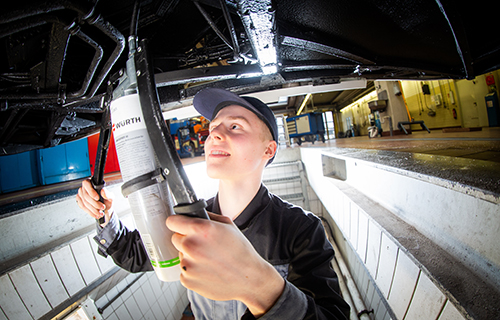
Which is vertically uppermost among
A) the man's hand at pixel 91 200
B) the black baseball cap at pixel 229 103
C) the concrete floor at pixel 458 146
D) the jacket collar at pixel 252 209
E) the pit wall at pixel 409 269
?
the black baseball cap at pixel 229 103

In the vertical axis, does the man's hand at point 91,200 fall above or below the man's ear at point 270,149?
below

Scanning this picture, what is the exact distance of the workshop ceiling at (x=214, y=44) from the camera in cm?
100

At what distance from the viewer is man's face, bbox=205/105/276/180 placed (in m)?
0.98

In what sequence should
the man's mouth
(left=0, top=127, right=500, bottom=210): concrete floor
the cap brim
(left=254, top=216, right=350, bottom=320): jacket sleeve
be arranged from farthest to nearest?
(left=0, top=127, right=500, bottom=210): concrete floor
the cap brim
the man's mouth
(left=254, top=216, right=350, bottom=320): jacket sleeve

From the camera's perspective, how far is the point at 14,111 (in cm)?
151

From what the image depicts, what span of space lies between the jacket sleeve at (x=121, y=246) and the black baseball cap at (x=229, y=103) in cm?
90

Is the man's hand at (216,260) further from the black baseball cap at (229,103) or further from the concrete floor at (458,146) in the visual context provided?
the concrete floor at (458,146)

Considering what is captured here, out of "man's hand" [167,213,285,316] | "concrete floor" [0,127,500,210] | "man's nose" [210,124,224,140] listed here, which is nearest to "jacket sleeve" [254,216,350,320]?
"man's hand" [167,213,285,316]

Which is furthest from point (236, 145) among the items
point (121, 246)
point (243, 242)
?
point (121, 246)

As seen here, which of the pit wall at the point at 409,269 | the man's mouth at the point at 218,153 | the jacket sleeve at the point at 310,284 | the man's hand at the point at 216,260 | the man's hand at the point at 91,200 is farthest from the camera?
the man's mouth at the point at 218,153

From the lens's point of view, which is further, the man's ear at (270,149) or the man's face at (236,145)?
the man's ear at (270,149)

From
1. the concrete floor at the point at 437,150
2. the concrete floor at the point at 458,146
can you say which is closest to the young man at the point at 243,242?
the concrete floor at the point at 437,150

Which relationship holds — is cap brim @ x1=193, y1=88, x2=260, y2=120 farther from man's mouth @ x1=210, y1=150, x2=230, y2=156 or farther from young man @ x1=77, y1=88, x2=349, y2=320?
man's mouth @ x1=210, y1=150, x2=230, y2=156

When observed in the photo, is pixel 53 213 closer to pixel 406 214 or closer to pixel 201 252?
Answer: pixel 201 252
